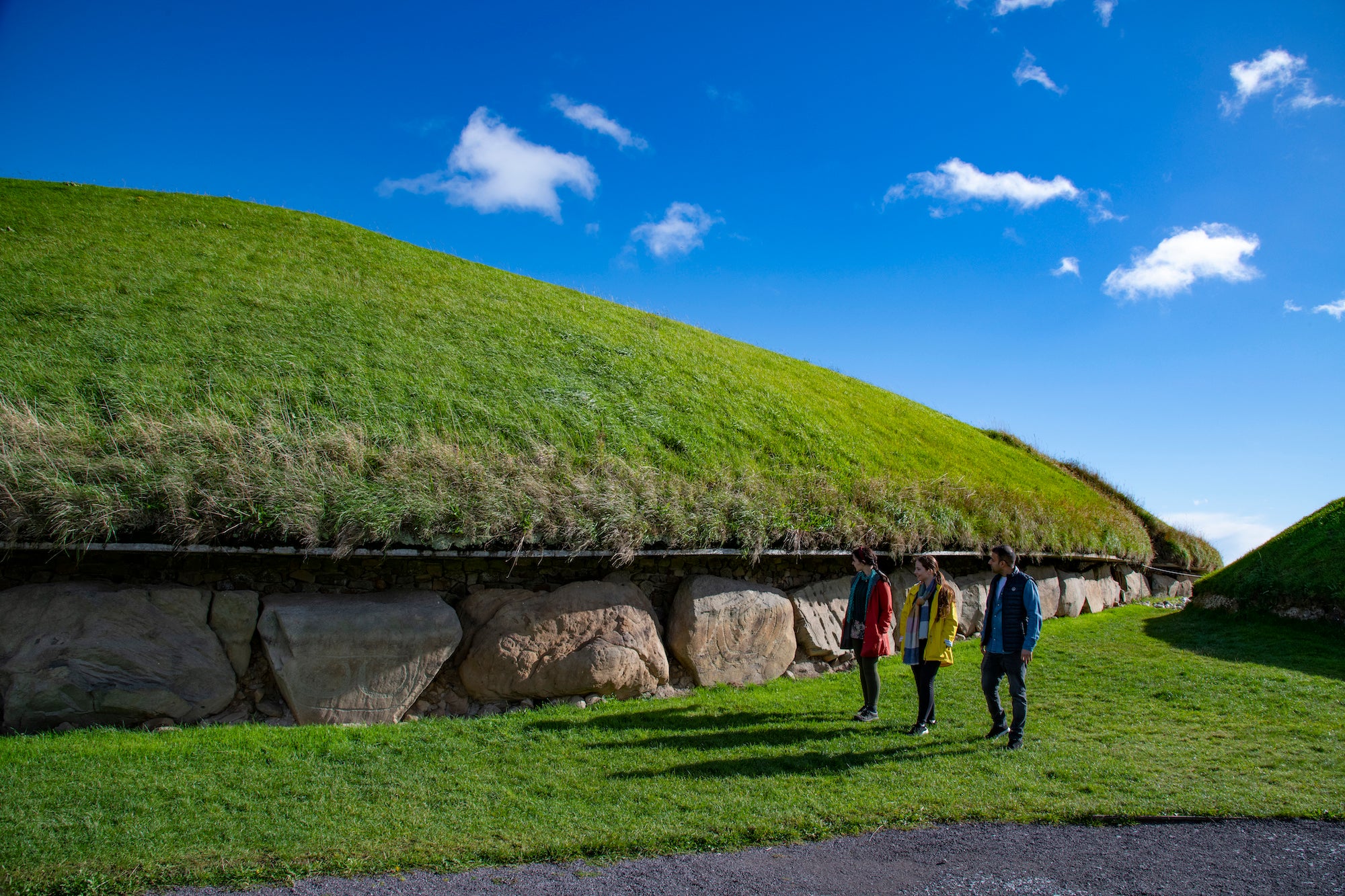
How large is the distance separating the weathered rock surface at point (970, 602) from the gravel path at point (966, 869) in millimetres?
7505

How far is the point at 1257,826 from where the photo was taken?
232 inches

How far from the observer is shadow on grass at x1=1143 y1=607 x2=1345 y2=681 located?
11.8 m

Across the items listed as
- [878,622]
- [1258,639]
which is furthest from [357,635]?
[1258,639]

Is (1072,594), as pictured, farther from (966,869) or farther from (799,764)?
(966,869)

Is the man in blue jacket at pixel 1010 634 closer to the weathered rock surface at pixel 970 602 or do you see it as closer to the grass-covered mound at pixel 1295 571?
the weathered rock surface at pixel 970 602

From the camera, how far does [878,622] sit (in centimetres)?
869

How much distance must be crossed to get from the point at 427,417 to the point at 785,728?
7.35m

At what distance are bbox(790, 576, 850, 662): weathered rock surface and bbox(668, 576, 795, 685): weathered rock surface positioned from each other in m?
0.26

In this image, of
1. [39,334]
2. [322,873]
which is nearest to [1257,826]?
[322,873]

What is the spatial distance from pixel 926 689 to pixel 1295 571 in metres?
12.0

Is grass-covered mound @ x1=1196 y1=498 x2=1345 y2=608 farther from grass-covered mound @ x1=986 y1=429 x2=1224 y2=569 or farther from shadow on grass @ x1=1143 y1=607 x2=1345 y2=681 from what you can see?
grass-covered mound @ x1=986 y1=429 x2=1224 y2=569

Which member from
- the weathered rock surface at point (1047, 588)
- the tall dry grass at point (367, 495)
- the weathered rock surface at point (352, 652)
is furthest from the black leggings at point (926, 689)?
the weathered rock surface at point (1047, 588)

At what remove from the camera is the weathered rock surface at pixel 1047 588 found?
15.4 m

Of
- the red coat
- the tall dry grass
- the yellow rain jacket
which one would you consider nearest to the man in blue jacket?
the yellow rain jacket
